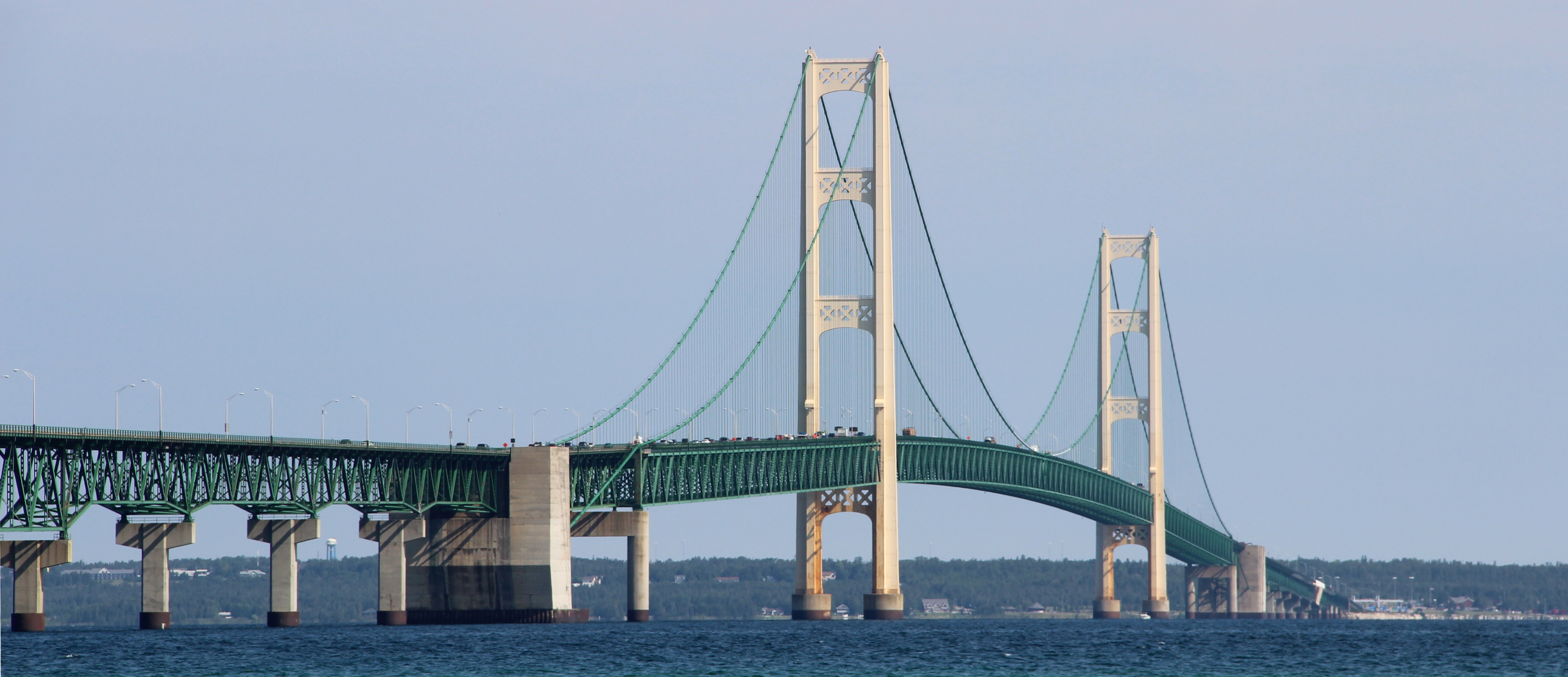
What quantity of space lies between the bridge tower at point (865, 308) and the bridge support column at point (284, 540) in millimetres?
23886

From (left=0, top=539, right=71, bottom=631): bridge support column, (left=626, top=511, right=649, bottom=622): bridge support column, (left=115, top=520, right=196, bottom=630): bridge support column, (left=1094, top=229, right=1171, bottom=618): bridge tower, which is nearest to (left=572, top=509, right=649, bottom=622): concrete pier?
(left=626, top=511, right=649, bottom=622): bridge support column

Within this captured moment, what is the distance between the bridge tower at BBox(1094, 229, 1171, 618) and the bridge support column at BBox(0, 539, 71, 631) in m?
80.5

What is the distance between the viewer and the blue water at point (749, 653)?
56.9 m

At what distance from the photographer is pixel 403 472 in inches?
3226

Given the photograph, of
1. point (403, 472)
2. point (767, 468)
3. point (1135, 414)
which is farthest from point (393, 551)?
point (1135, 414)

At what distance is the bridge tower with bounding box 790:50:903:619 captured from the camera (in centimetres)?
9275

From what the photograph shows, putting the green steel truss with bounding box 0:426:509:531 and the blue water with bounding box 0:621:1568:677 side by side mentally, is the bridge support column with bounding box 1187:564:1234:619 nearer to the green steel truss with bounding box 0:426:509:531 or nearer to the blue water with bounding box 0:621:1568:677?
the blue water with bounding box 0:621:1568:677

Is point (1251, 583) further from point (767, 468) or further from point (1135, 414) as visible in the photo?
point (767, 468)

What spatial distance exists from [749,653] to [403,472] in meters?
19.4

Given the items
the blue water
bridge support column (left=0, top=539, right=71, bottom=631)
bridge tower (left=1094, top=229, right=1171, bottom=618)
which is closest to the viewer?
the blue water

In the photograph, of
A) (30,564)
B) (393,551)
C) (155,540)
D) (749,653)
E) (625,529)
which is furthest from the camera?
(625,529)

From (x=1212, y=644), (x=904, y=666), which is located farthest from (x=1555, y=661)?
(x=904, y=666)

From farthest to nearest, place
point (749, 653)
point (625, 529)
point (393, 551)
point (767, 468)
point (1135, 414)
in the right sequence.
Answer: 1. point (1135, 414)
2. point (767, 468)
3. point (625, 529)
4. point (393, 551)
5. point (749, 653)

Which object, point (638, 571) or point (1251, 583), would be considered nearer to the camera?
point (638, 571)
